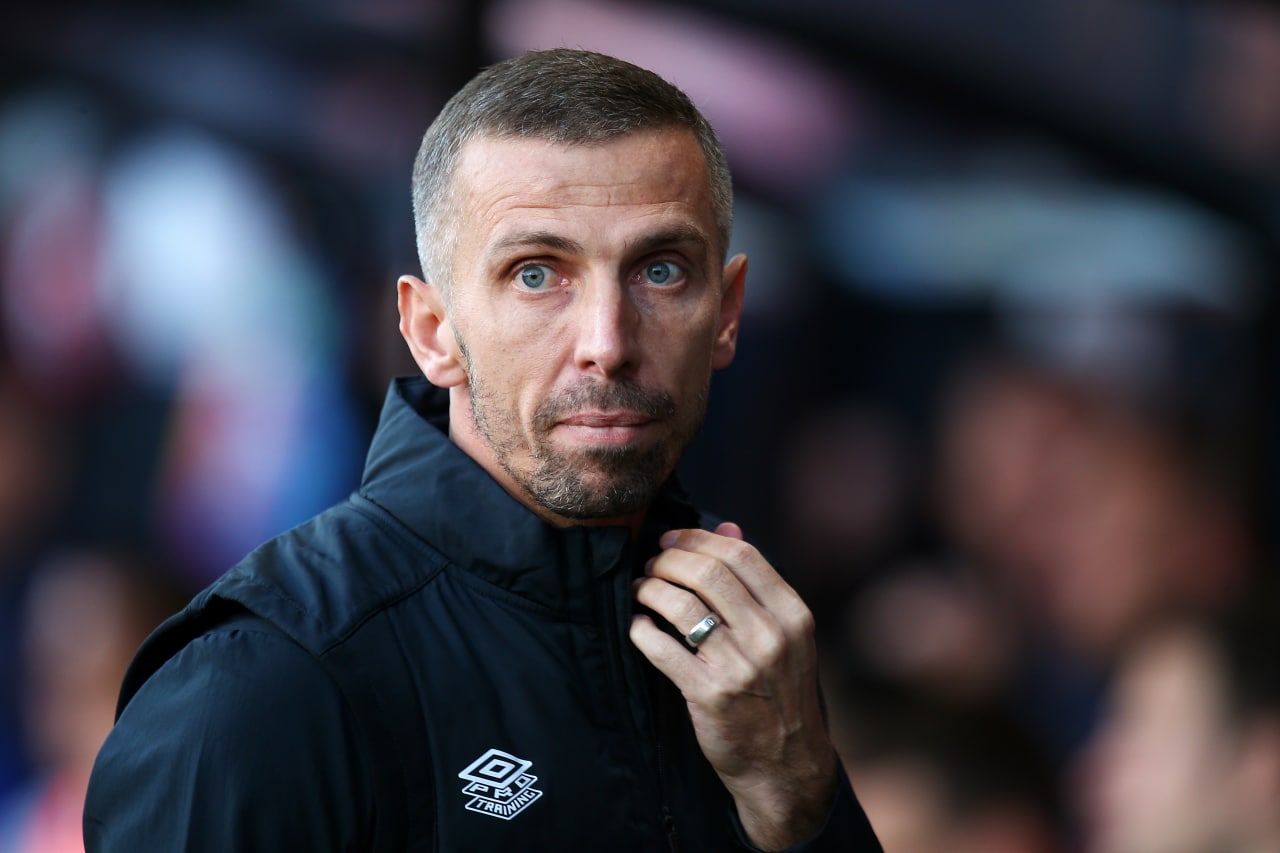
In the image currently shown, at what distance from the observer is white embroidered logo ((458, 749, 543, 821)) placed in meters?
1.52

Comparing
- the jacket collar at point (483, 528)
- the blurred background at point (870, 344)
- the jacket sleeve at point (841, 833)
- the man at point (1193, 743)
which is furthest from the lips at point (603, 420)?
the man at point (1193, 743)

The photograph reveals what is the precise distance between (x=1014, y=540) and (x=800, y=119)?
144 centimetres

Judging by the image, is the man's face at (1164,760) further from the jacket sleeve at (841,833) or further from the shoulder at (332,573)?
the shoulder at (332,573)

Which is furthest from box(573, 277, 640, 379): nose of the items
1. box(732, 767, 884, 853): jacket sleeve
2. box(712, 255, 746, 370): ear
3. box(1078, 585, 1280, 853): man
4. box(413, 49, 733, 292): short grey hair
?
box(1078, 585, 1280, 853): man

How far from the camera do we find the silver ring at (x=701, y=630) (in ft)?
5.47

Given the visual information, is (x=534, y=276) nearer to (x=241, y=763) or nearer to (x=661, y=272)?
(x=661, y=272)

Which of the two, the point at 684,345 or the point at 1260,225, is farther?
the point at 1260,225

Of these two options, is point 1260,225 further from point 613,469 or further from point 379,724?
point 379,724

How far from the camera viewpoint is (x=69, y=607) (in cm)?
370

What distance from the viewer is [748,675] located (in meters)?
1.65

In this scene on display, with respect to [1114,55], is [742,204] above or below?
below

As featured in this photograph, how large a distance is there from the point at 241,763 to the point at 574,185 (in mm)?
741

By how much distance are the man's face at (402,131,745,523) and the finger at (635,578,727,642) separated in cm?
10

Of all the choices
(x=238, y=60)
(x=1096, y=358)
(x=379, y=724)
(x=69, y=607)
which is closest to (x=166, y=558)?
(x=69, y=607)
